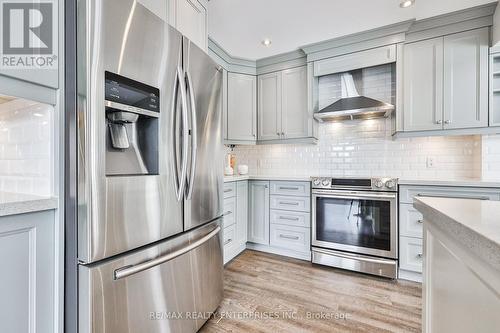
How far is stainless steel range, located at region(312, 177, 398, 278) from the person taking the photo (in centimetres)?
235

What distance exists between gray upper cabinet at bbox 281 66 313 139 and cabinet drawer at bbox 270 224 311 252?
120 centimetres

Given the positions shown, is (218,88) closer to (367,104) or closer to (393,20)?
(367,104)

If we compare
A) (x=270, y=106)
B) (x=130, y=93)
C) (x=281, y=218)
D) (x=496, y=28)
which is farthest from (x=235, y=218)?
(x=496, y=28)

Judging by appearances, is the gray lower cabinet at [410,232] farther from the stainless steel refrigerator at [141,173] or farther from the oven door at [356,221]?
the stainless steel refrigerator at [141,173]

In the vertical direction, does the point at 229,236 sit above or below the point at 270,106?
below

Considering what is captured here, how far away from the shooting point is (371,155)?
294cm

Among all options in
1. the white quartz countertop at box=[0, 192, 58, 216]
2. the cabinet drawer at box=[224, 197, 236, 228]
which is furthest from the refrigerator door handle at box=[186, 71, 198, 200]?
the cabinet drawer at box=[224, 197, 236, 228]

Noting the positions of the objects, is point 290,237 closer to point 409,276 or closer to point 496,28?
point 409,276

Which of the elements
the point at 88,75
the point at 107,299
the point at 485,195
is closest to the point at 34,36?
the point at 88,75

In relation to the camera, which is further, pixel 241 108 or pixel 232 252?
pixel 241 108

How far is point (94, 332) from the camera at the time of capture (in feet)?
3.09

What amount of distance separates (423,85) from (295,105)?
139cm

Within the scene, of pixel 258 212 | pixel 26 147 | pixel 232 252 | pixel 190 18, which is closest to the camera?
pixel 26 147

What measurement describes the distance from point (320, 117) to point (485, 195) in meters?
1.71
